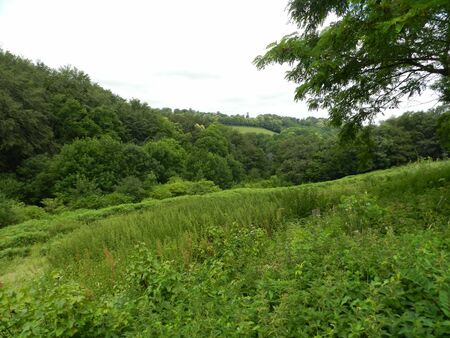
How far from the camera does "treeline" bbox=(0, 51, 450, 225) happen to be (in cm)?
2578

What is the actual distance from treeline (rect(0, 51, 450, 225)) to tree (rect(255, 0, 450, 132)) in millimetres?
11046

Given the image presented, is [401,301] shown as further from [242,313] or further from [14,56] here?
[14,56]

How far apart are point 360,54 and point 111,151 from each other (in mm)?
29976

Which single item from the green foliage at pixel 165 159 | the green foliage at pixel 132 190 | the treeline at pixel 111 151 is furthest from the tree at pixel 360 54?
the green foliage at pixel 165 159

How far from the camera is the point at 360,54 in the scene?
5.26 metres

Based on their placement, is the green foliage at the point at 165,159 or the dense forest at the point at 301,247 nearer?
the dense forest at the point at 301,247

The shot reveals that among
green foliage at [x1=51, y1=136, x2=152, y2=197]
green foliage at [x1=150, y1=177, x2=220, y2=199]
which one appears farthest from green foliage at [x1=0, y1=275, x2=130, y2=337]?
green foliage at [x1=51, y1=136, x2=152, y2=197]

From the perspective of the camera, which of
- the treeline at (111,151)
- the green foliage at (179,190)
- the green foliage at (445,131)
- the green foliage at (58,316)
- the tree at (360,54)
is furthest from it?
the treeline at (111,151)

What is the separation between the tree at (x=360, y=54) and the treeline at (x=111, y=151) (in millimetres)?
11046

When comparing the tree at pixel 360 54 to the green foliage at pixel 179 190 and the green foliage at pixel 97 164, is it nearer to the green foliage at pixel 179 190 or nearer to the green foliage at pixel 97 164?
the green foliage at pixel 179 190

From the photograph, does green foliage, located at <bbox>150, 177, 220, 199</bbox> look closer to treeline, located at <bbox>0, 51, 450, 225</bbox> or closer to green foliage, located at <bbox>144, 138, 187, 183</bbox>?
treeline, located at <bbox>0, 51, 450, 225</bbox>

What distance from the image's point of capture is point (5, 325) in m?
2.09

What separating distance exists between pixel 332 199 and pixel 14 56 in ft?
160

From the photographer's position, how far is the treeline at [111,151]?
25781 mm
